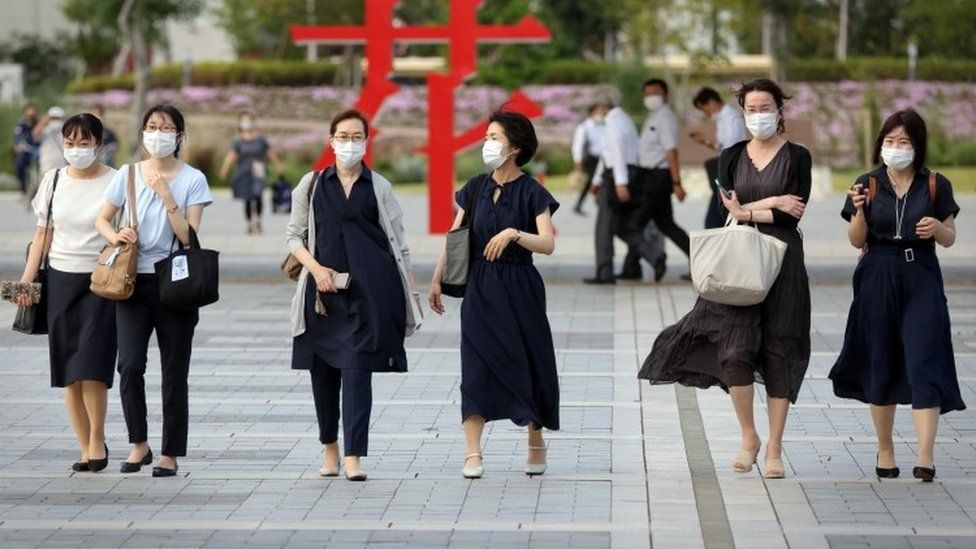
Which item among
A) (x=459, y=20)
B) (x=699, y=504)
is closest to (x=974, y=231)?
(x=459, y=20)

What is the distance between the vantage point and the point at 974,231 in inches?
1029

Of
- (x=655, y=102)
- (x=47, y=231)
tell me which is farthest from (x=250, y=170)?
(x=47, y=231)

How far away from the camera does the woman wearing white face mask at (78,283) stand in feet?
30.3

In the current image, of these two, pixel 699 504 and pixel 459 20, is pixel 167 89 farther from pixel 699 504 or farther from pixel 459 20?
pixel 699 504

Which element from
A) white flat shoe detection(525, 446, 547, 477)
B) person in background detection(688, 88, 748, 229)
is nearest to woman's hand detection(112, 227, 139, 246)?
white flat shoe detection(525, 446, 547, 477)

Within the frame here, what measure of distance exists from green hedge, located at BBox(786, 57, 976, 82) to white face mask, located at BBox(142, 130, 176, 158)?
52473mm

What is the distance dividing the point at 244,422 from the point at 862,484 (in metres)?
3.35

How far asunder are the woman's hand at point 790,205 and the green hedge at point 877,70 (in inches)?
2054

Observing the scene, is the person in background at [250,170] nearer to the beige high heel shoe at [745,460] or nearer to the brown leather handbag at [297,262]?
the brown leather handbag at [297,262]

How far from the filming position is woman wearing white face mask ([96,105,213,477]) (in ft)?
29.7

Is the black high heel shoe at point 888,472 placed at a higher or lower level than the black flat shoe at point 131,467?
higher

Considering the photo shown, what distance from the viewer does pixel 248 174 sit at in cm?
2548

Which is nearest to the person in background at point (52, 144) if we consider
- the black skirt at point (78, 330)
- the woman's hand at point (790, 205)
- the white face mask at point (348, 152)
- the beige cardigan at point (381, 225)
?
the black skirt at point (78, 330)

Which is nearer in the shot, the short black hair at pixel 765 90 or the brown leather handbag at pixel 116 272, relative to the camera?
the brown leather handbag at pixel 116 272
